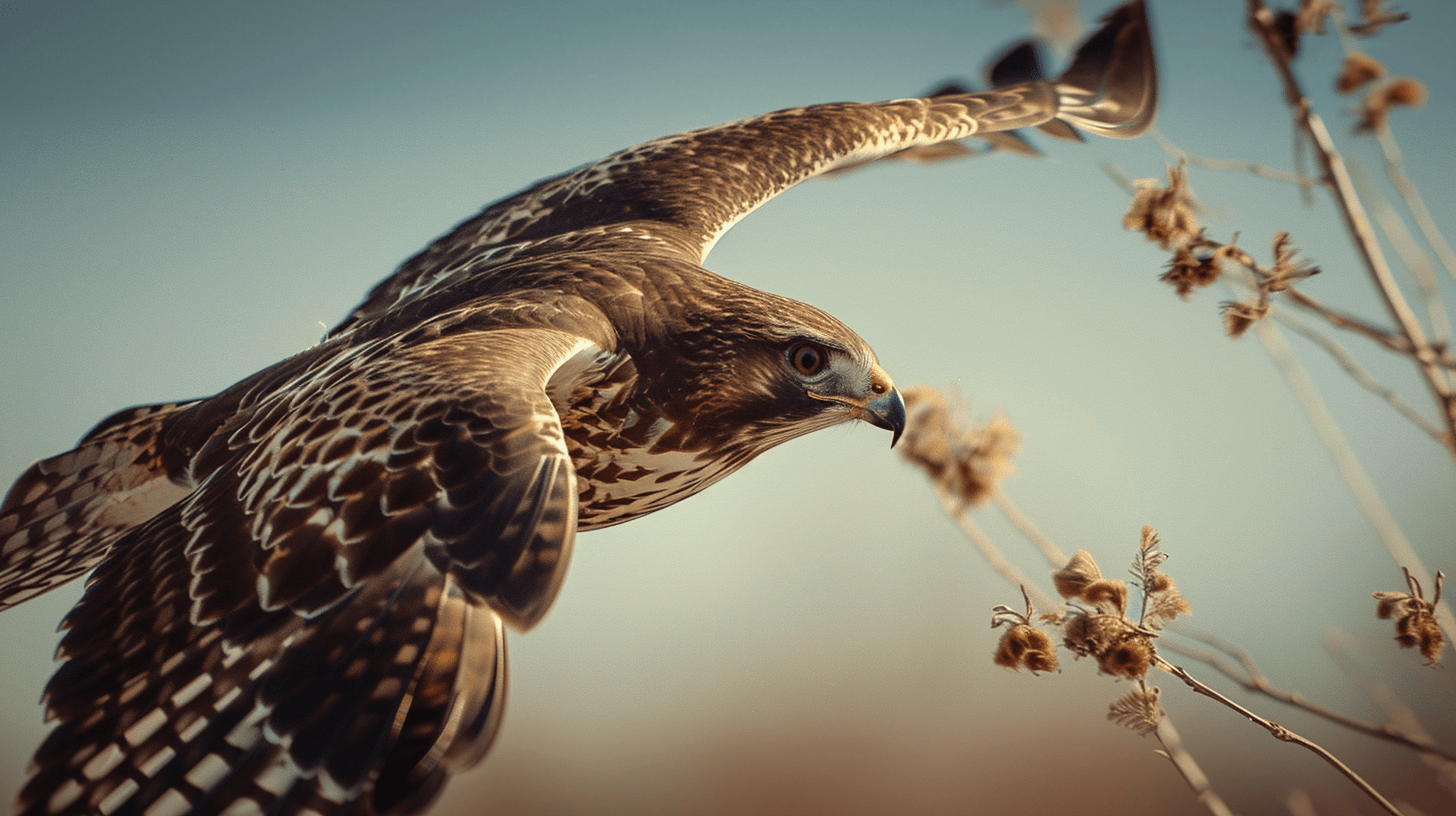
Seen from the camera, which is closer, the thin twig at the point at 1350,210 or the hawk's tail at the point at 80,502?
the thin twig at the point at 1350,210

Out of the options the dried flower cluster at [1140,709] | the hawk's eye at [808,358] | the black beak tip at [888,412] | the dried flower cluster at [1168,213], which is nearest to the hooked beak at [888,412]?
the black beak tip at [888,412]

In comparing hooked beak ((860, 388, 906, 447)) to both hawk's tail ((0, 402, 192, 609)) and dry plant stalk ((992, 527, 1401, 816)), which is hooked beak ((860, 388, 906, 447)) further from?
hawk's tail ((0, 402, 192, 609))

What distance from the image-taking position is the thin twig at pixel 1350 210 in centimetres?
129

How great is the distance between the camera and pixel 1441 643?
134 cm

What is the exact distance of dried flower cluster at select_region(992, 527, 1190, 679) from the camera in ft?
4.43

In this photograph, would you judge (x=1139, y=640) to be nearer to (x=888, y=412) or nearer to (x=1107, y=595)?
(x=1107, y=595)

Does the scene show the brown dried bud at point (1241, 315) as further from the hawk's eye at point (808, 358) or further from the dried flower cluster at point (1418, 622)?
the hawk's eye at point (808, 358)

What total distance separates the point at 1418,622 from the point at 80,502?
3.36 m

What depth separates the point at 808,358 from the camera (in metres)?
2.62

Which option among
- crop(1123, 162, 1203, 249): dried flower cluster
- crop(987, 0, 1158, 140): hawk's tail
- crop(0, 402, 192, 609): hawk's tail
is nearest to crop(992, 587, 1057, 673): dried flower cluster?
crop(1123, 162, 1203, 249): dried flower cluster

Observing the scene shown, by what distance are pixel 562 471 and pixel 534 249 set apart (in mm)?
1655

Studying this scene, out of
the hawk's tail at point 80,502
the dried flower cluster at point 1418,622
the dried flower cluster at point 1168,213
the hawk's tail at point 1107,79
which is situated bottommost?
the dried flower cluster at point 1418,622

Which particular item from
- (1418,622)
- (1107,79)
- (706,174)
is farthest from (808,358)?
(1107,79)

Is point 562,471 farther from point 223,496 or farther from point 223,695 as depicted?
point 223,496
